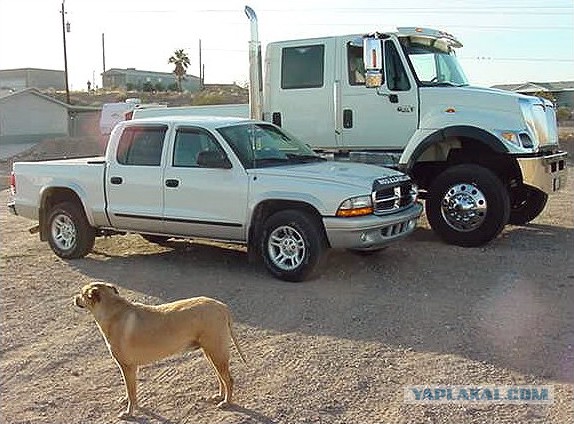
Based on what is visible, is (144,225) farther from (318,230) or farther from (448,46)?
(448,46)

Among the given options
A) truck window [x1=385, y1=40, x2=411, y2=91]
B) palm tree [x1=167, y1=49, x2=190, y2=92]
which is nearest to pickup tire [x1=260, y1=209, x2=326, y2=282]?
truck window [x1=385, y1=40, x2=411, y2=91]

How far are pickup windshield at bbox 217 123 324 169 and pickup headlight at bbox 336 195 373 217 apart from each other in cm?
116

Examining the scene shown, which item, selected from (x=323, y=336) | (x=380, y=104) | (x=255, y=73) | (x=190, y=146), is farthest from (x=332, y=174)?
(x=255, y=73)

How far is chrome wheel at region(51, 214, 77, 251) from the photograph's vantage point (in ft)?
28.5

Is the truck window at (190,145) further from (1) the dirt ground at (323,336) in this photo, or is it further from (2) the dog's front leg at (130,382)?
(2) the dog's front leg at (130,382)

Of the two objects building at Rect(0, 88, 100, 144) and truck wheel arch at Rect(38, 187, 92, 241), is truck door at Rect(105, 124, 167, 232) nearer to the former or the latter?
truck wheel arch at Rect(38, 187, 92, 241)

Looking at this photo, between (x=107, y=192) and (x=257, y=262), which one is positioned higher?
(x=107, y=192)

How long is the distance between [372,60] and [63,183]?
4.10 m

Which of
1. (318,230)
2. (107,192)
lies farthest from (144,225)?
(318,230)

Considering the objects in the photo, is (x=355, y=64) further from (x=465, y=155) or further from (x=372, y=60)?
(x=465, y=155)

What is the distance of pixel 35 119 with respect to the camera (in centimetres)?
4797

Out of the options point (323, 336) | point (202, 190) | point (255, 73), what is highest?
point (255, 73)

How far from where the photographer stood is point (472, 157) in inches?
365

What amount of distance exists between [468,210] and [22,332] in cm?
542
